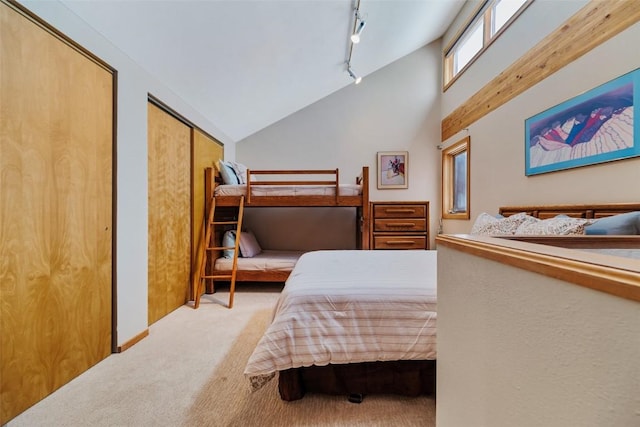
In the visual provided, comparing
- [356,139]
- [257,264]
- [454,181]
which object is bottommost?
[257,264]

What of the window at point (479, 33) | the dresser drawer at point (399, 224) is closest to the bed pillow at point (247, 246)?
the dresser drawer at point (399, 224)

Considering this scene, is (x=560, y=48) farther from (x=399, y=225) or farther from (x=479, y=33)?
(x=399, y=225)

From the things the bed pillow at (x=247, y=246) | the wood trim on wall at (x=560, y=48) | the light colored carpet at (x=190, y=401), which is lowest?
the light colored carpet at (x=190, y=401)

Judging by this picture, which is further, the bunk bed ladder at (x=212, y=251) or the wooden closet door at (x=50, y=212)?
the bunk bed ladder at (x=212, y=251)

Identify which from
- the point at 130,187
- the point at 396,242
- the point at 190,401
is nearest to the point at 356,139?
the point at 396,242

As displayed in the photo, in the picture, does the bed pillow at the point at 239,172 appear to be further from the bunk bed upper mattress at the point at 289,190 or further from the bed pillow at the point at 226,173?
the bunk bed upper mattress at the point at 289,190

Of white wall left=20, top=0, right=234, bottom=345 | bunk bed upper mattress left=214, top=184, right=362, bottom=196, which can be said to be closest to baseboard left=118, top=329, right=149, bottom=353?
white wall left=20, top=0, right=234, bottom=345

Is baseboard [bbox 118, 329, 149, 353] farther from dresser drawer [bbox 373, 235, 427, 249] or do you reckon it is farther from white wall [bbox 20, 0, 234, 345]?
dresser drawer [bbox 373, 235, 427, 249]

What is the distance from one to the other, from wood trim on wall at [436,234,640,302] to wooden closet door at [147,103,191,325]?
7.64 ft

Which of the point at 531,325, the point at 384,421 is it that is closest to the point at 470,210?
the point at 384,421

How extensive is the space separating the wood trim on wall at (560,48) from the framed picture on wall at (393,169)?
1.10 meters

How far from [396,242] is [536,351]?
279cm

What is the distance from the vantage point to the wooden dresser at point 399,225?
10.4 ft

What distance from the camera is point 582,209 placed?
68.1 inches
